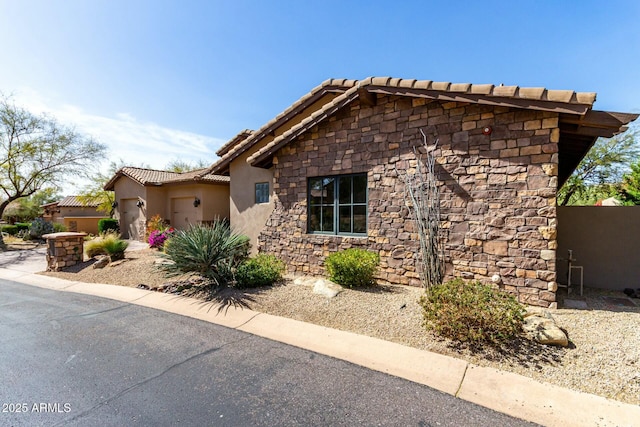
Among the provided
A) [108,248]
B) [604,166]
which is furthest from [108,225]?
[604,166]

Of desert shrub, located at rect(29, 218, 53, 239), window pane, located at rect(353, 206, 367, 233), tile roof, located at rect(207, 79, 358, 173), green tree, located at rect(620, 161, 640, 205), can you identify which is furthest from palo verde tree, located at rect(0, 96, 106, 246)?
green tree, located at rect(620, 161, 640, 205)

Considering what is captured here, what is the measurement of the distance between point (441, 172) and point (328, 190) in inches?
119

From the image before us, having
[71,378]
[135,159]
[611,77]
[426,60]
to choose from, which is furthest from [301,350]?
[135,159]

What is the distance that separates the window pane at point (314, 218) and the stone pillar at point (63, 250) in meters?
8.45

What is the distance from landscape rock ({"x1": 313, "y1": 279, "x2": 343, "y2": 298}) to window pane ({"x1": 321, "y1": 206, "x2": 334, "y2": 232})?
1772 millimetres

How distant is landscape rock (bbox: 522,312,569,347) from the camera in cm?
400

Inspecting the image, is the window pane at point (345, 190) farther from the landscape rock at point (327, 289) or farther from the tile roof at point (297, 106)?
the tile roof at point (297, 106)

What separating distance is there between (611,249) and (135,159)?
116 feet

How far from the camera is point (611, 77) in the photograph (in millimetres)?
11227

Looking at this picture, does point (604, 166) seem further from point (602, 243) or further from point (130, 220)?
point (130, 220)

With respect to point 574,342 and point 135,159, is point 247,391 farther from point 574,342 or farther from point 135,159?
point 135,159

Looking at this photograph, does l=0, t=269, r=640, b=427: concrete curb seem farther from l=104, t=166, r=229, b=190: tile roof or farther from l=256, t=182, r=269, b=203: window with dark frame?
l=104, t=166, r=229, b=190: tile roof

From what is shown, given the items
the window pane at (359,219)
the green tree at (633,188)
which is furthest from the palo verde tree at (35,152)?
the green tree at (633,188)

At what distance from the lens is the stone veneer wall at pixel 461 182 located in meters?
5.54
